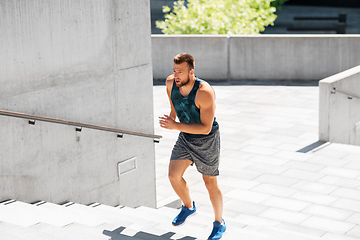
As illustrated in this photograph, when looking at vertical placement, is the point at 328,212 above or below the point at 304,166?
below

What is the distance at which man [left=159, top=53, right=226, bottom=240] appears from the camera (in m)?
5.07

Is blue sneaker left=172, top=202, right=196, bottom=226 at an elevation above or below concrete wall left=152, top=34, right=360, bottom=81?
below

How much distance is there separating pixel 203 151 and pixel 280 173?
14.3 feet

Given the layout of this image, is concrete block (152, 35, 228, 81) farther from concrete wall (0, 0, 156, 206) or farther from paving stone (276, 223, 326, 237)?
paving stone (276, 223, 326, 237)

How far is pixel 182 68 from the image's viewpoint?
16.6 ft

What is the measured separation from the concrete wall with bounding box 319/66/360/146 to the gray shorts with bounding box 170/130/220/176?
6.24m

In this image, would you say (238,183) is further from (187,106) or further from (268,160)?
(187,106)

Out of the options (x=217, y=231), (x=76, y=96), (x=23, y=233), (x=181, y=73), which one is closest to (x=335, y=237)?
(x=217, y=231)

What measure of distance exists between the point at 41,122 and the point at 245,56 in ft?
35.5

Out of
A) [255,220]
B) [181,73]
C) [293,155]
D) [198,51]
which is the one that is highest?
[181,73]

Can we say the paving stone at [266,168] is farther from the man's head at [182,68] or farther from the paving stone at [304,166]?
the man's head at [182,68]

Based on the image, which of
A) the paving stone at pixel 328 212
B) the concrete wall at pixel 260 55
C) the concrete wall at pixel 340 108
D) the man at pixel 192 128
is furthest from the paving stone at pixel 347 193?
the concrete wall at pixel 260 55

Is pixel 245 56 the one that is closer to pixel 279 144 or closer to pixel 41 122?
pixel 279 144

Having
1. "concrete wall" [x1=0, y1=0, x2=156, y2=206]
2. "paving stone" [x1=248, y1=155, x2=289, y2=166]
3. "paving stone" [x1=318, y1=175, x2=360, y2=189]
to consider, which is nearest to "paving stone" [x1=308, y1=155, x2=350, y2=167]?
"paving stone" [x1=248, y1=155, x2=289, y2=166]
